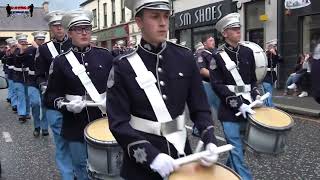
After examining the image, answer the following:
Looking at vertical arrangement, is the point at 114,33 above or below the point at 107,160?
above

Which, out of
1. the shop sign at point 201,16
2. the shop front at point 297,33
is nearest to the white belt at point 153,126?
the shop front at point 297,33

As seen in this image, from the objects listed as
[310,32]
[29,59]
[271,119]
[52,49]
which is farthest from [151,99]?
[310,32]

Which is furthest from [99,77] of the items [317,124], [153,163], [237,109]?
[317,124]

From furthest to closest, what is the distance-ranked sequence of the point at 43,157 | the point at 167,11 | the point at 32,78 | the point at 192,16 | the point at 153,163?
the point at 192,16 → the point at 32,78 → the point at 43,157 → the point at 167,11 → the point at 153,163

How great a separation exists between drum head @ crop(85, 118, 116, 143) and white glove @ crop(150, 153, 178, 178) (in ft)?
4.42

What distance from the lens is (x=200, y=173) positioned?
2.56 metres

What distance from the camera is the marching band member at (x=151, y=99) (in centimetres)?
277

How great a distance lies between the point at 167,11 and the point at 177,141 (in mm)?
711

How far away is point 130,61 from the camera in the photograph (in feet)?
9.43

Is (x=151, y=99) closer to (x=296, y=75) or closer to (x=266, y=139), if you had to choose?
(x=266, y=139)

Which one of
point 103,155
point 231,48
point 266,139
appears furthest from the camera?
point 231,48

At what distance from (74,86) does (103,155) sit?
0.91 m

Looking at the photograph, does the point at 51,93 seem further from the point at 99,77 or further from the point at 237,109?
the point at 237,109

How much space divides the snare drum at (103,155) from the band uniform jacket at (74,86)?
540 millimetres
